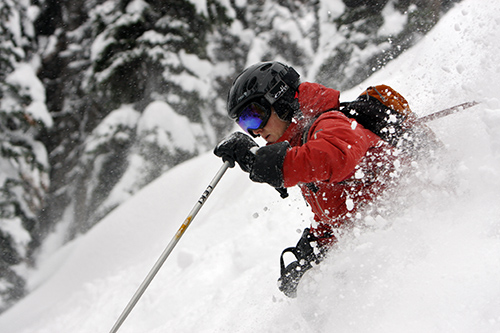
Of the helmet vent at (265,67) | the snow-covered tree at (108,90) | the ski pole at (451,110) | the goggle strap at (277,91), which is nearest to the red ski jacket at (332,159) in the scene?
the goggle strap at (277,91)

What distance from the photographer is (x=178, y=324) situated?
4.01 meters

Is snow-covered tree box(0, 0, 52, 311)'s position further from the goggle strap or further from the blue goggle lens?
the goggle strap

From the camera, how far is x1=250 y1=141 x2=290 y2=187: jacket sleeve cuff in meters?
2.08

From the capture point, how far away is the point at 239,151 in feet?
7.63

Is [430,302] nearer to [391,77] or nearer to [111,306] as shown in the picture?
[111,306]

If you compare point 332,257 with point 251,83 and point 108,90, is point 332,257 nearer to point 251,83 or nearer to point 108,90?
point 251,83

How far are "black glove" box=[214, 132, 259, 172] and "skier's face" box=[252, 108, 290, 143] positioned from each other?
22cm

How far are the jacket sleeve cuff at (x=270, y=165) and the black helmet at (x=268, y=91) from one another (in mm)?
421

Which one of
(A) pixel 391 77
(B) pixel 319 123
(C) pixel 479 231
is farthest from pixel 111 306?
(A) pixel 391 77

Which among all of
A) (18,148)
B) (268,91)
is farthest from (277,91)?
(18,148)

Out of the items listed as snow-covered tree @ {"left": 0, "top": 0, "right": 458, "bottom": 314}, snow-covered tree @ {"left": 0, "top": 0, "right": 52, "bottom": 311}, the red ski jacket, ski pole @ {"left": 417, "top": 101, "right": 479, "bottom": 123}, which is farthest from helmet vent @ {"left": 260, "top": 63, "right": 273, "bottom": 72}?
snow-covered tree @ {"left": 0, "top": 0, "right": 52, "bottom": 311}

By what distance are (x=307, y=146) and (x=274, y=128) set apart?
55 centimetres

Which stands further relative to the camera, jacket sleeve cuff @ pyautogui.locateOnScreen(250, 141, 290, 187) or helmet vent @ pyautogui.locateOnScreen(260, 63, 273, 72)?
helmet vent @ pyautogui.locateOnScreen(260, 63, 273, 72)

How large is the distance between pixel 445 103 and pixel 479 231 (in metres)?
1.43
